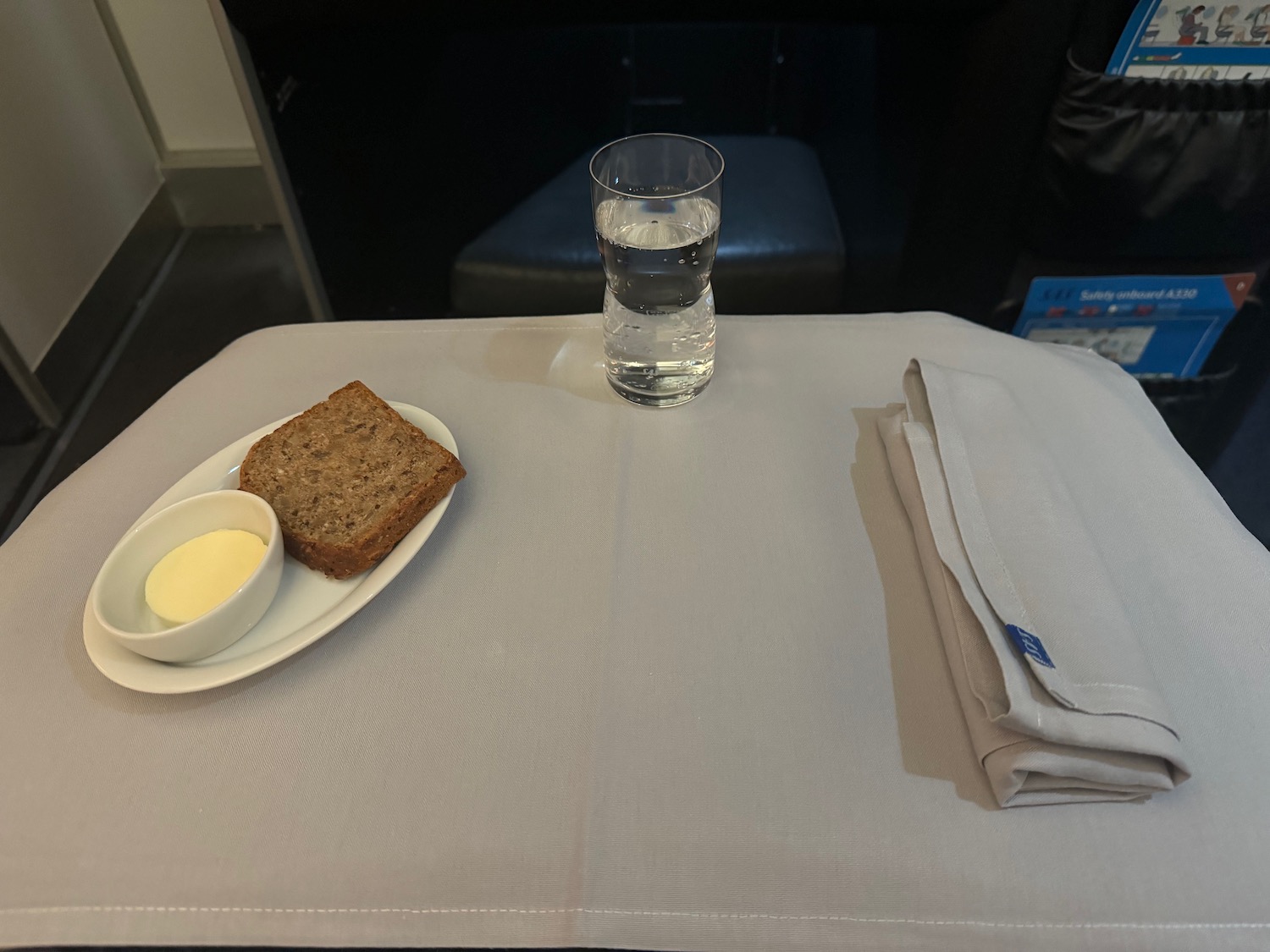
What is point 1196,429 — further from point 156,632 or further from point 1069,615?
point 156,632

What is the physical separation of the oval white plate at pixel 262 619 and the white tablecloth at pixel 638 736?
0.02 m

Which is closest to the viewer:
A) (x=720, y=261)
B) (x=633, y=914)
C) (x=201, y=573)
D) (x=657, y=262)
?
(x=633, y=914)

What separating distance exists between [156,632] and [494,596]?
20cm

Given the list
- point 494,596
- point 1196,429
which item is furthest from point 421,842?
point 1196,429

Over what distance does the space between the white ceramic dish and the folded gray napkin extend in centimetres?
44

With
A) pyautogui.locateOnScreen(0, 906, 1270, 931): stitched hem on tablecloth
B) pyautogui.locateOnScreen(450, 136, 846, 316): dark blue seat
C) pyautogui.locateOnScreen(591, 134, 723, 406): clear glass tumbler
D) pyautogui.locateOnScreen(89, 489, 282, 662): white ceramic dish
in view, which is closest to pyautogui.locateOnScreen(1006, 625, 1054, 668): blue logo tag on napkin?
pyautogui.locateOnScreen(0, 906, 1270, 931): stitched hem on tablecloth

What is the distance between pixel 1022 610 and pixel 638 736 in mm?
244

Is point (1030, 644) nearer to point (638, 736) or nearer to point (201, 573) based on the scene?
point (638, 736)

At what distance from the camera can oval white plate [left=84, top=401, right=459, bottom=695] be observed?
509 millimetres

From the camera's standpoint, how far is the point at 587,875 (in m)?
0.45

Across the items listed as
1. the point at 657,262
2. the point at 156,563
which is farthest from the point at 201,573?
the point at 657,262

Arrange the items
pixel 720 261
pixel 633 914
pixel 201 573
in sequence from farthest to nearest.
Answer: pixel 720 261
pixel 201 573
pixel 633 914

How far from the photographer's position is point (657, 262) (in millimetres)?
679

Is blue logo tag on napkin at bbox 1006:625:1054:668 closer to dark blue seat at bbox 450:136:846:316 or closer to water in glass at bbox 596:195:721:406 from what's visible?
water in glass at bbox 596:195:721:406
